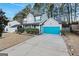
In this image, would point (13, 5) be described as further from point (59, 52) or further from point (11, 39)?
point (59, 52)

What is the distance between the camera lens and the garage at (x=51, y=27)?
10.1ft

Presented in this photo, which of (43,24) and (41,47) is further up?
(43,24)

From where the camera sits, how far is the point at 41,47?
3.01 metres

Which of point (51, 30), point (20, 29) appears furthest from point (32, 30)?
point (51, 30)

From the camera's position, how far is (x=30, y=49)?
9.84 ft

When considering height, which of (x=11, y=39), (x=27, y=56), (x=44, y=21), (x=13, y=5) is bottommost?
(x=27, y=56)

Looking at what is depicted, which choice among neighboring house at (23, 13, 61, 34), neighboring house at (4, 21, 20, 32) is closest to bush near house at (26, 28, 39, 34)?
neighboring house at (23, 13, 61, 34)

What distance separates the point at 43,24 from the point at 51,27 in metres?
0.13

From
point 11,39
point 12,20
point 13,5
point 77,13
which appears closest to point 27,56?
point 11,39

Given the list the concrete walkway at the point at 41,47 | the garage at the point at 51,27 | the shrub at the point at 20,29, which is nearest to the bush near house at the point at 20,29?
the shrub at the point at 20,29

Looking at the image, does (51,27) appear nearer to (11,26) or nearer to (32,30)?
(32,30)

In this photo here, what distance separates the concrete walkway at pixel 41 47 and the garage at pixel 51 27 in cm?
6

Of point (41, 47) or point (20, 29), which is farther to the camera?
point (20, 29)

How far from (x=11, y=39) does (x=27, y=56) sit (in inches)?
15.2
